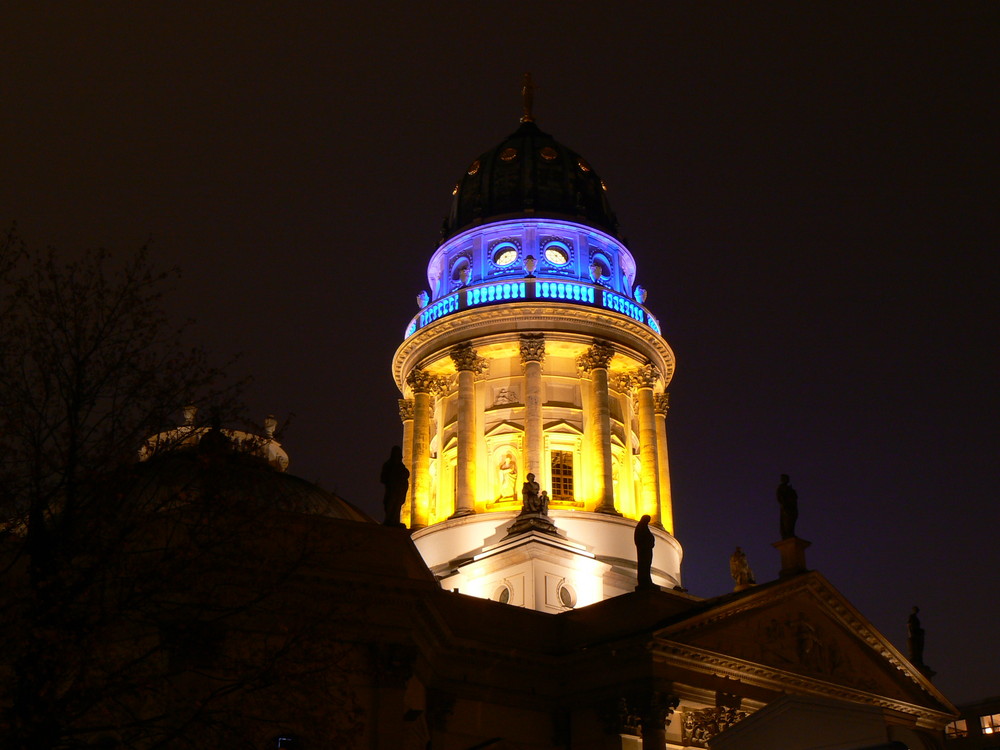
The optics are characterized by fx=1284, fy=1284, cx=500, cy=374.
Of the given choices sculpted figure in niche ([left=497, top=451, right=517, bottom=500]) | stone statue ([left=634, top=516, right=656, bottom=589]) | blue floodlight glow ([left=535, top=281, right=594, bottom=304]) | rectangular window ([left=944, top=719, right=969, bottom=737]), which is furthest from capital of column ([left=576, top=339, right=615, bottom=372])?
rectangular window ([left=944, top=719, right=969, bottom=737])

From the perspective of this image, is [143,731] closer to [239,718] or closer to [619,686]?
[239,718]

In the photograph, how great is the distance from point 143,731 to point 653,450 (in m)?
36.4

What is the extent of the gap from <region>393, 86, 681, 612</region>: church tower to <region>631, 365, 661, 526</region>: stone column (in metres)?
0.07

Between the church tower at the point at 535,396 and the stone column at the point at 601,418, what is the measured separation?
0.06 meters

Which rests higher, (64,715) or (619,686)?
(619,686)

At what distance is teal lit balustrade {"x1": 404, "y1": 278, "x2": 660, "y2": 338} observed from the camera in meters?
52.6

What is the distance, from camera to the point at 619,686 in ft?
120

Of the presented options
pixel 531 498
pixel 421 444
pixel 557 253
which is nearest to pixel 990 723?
pixel 557 253

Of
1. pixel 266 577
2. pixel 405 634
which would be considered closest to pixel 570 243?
pixel 405 634

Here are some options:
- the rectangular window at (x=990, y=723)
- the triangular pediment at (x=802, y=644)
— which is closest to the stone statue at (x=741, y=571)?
the triangular pediment at (x=802, y=644)

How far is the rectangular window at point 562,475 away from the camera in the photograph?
50094 millimetres

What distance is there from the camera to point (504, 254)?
5512 cm

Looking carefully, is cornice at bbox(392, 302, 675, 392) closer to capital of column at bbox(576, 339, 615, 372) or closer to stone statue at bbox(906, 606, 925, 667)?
capital of column at bbox(576, 339, 615, 372)

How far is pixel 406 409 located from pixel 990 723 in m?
38.9
